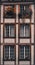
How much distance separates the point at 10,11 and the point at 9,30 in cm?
144

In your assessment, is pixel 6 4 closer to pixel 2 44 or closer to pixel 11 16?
pixel 11 16

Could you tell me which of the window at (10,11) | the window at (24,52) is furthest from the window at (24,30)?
the window at (10,11)

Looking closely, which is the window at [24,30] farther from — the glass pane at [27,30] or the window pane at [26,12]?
the window pane at [26,12]

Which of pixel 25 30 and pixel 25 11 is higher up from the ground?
pixel 25 11

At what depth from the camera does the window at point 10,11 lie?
16855mm

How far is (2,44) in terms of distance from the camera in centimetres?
1694

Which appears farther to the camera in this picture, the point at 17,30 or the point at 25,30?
the point at 25,30

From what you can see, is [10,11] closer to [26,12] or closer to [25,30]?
[26,12]

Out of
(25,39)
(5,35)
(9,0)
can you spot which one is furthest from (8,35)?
(9,0)

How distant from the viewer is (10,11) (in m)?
16.8

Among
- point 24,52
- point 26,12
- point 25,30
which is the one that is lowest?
point 24,52

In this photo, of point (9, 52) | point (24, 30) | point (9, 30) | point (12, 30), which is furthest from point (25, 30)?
point (9, 52)

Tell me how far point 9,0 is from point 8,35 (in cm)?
262

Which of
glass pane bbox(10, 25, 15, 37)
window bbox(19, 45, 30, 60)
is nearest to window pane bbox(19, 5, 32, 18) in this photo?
glass pane bbox(10, 25, 15, 37)
